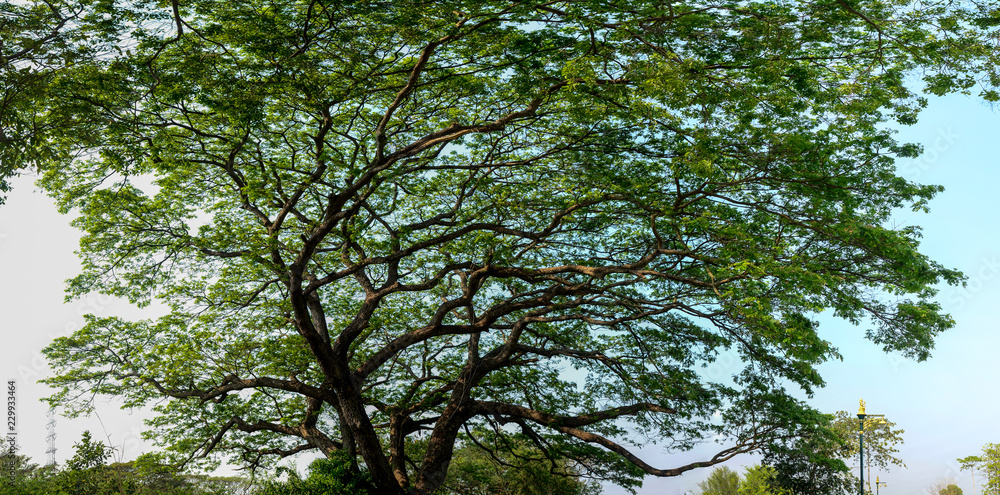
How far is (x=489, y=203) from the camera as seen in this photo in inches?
513

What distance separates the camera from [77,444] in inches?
484

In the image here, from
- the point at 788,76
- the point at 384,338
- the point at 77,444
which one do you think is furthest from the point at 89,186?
the point at 788,76

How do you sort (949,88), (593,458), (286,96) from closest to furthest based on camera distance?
(949,88)
(286,96)
(593,458)

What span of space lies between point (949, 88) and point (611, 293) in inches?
210

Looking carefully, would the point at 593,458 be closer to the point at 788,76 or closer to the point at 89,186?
the point at 788,76

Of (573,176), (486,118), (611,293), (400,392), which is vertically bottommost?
(400,392)

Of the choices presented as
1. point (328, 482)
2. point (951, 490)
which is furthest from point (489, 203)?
point (951, 490)

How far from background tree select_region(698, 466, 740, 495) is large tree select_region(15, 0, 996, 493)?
2726 millimetres

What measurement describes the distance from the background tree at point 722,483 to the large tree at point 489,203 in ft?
8.94

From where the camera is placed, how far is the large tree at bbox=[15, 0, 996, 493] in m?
9.37

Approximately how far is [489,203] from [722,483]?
787 centimetres

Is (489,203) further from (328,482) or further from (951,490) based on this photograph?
(951,490)

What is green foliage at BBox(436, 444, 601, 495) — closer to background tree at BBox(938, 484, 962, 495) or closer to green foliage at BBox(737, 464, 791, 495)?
green foliage at BBox(737, 464, 791, 495)

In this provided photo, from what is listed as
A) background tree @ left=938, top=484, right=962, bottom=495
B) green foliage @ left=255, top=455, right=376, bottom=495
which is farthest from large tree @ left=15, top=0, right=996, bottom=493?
background tree @ left=938, top=484, right=962, bottom=495
